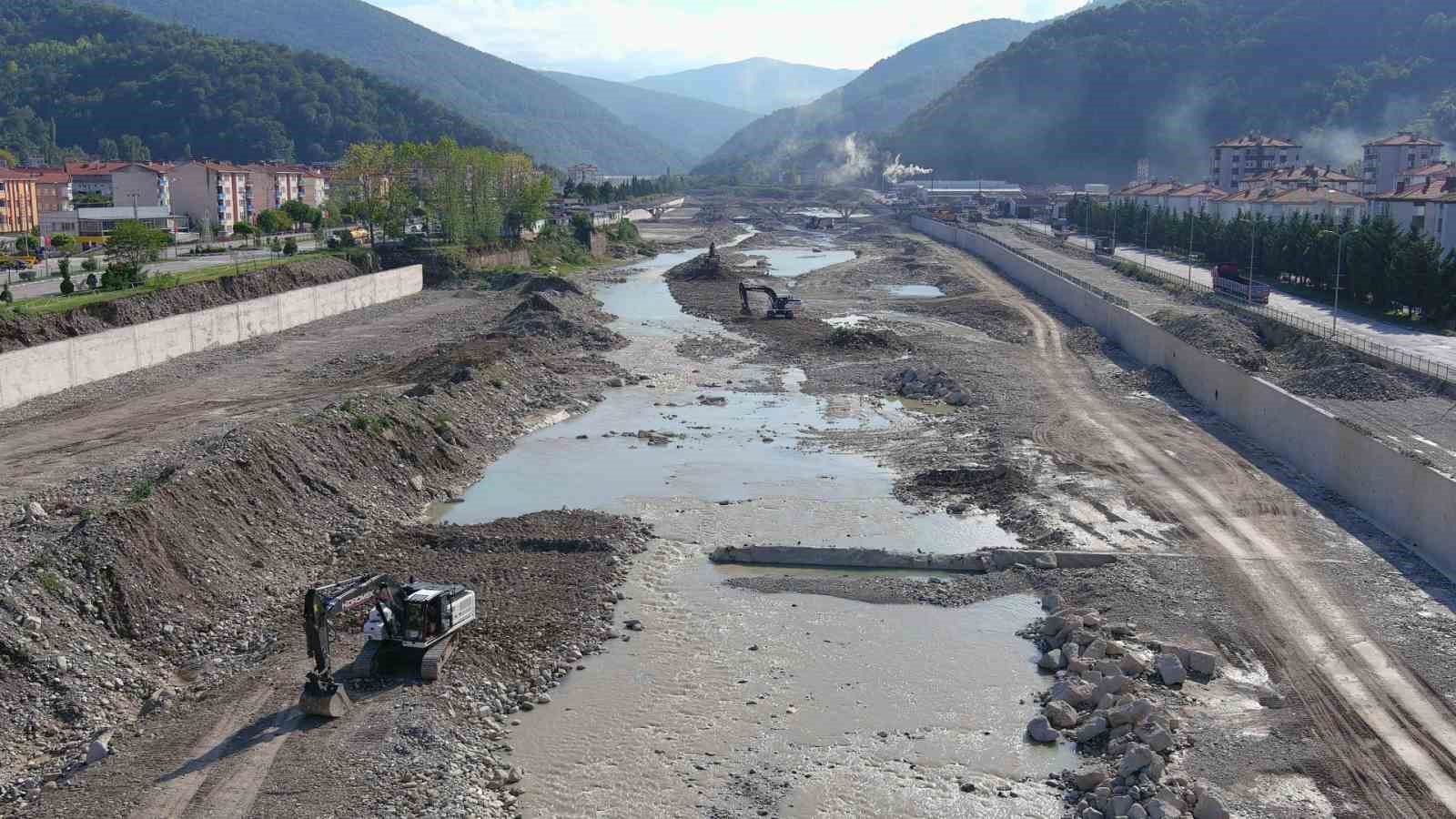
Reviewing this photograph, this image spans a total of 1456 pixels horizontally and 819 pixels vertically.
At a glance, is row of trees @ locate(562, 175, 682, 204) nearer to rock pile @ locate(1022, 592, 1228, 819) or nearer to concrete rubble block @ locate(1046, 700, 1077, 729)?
rock pile @ locate(1022, 592, 1228, 819)

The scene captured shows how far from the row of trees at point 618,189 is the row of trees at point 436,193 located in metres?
39.3

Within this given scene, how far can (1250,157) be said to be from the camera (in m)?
109

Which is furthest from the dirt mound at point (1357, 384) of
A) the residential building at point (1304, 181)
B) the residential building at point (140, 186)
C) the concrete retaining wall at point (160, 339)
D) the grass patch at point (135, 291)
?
the residential building at point (140, 186)

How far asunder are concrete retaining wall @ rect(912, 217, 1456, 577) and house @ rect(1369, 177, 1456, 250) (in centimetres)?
1491

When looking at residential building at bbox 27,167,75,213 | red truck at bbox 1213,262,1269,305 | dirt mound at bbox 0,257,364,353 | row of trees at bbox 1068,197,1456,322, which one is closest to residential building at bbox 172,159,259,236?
residential building at bbox 27,167,75,213

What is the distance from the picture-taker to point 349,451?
24.8m

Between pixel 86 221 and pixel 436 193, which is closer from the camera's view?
pixel 86 221

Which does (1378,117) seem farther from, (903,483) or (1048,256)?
(903,483)

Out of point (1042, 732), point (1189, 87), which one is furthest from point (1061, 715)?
point (1189, 87)

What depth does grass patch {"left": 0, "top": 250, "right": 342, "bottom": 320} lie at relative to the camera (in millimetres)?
36297

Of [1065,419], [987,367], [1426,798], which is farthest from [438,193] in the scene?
[1426,798]

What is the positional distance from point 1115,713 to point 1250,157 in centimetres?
10580

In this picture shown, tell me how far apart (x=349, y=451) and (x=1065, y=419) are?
18292 mm

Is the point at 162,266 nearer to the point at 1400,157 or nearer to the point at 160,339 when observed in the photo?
the point at 160,339
